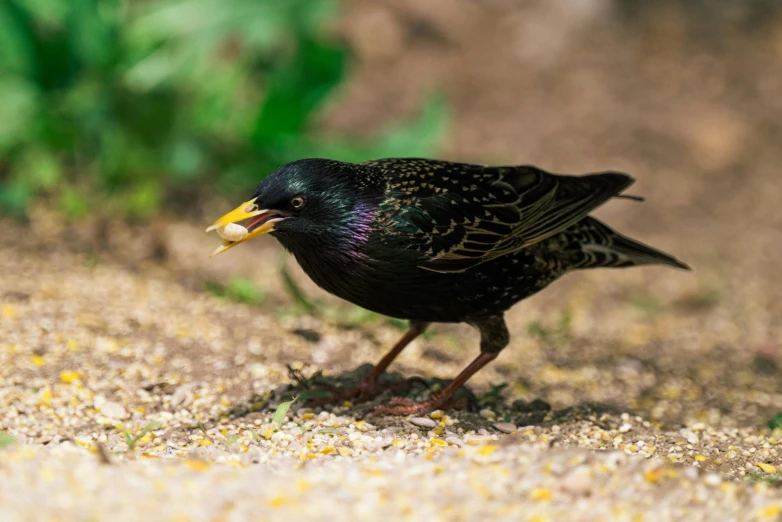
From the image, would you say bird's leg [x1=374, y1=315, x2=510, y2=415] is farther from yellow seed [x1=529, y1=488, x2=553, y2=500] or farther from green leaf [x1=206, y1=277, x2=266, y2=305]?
green leaf [x1=206, y1=277, x2=266, y2=305]

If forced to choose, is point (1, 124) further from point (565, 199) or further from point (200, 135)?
point (565, 199)

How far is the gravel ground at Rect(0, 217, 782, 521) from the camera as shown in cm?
284

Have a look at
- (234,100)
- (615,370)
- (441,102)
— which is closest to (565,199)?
(615,370)

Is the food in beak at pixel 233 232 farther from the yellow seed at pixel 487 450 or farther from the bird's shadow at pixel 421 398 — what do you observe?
the yellow seed at pixel 487 450

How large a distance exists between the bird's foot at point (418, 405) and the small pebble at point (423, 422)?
0.08 meters

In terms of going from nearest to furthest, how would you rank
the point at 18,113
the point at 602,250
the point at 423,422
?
the point at 423,422 → the point at 602,250 → the point at 18,113

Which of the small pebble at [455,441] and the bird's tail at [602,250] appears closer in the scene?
the small pebble at [455,441]

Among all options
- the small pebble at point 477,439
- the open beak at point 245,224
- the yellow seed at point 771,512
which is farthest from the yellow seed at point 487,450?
the open beak at point 245,224

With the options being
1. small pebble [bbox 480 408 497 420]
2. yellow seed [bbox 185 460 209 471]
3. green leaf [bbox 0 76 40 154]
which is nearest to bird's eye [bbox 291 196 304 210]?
yellow seed [bbox 185 460 209 471]

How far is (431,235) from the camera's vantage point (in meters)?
3.98

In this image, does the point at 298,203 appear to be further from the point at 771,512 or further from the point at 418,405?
the point at 771,512

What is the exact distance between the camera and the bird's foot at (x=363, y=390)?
4.20 meters

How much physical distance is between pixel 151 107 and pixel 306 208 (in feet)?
11.3

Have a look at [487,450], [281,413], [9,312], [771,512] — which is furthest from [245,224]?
[771,512]
